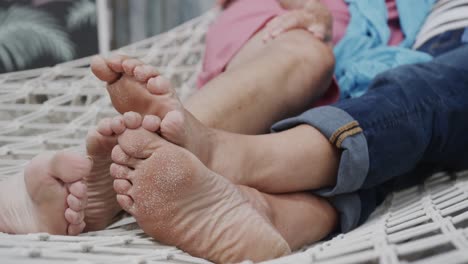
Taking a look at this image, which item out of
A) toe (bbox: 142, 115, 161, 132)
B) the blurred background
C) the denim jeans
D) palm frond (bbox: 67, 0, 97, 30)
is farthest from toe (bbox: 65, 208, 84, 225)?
palm frond (bbox: 67, 0, 97, 30)

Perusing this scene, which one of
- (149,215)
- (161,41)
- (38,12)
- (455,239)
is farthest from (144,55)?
(455,239)

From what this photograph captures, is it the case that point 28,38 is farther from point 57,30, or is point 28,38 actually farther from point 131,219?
→ point 131,219

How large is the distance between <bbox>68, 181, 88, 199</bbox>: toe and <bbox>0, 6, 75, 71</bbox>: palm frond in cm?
116

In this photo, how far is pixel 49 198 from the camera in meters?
0.56

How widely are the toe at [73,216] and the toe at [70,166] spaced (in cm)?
3

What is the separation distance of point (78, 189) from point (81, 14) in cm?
125

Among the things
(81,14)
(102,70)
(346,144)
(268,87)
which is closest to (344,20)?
(268,87)

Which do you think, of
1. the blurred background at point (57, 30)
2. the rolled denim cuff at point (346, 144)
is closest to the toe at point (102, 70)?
the rolled denim cuff at point (346, 144)

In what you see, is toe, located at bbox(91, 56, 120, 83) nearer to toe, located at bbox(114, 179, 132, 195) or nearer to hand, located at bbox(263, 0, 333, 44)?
toe, located at bbox(114, 179, 132, 195)

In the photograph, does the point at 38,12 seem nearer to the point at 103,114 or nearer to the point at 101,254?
the point at 103,114

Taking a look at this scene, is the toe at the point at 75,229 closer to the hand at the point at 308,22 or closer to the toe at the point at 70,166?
the toe at the point at 70,166

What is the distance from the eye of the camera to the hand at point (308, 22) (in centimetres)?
Answer: 87

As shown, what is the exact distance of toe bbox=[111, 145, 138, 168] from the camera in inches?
21.6

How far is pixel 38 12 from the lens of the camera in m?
1.64
